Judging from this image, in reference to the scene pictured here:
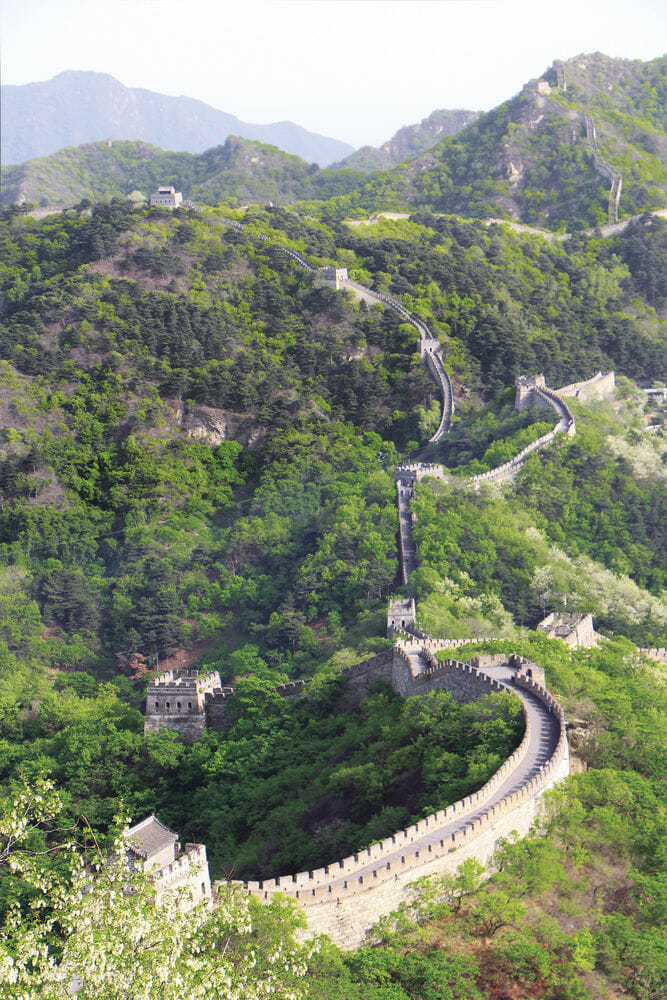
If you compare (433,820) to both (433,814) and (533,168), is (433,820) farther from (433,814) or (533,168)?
(533,168)

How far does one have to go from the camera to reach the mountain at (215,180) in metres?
169

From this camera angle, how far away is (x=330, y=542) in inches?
3039

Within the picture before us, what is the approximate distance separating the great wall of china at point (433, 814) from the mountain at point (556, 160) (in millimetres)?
83962

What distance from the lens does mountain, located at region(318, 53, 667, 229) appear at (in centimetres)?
14412

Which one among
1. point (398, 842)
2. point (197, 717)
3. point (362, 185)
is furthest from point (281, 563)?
point (362, 185)

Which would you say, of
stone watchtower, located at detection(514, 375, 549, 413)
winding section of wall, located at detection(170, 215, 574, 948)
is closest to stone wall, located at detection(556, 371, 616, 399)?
stone watchtower, located at detection(514, 375, 549, 413)

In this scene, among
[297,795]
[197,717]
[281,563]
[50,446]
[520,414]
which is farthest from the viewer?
[50,446]

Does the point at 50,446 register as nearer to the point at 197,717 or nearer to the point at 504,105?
the point at 197,717

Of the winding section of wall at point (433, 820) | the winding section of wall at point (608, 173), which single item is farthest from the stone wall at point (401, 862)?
the winding section of wall at point (608, 173)

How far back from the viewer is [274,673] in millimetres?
63531

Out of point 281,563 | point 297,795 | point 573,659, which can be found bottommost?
point 281,563

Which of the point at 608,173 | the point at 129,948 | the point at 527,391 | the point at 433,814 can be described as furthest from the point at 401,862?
the point at 608,173

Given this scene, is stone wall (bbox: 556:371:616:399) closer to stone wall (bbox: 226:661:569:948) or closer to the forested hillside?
the forested hillside

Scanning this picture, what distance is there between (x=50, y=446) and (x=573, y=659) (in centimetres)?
5181
